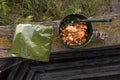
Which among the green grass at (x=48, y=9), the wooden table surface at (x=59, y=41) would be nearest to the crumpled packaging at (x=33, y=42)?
the wooden table surface at (x=59, y=41)

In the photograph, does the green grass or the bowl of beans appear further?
the green grass

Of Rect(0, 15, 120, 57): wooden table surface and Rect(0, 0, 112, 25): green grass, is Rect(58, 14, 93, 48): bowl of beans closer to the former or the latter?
Rect(0, 15, 120, 57): wooden table surface

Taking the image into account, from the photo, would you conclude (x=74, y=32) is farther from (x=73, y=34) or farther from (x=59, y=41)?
(x=59, y=41)

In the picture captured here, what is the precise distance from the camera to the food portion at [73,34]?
9.16 ft

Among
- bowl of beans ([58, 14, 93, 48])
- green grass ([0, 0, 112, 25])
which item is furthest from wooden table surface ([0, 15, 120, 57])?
green grass ([0, 0, 112, 25])

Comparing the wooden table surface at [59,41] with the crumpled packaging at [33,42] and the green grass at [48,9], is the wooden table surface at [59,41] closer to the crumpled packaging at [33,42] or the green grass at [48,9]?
the crumpled packaging at [33,42]

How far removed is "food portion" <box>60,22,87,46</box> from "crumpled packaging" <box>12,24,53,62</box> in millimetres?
104

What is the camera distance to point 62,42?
2785mm

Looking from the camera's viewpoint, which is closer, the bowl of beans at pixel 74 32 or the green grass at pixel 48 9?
the bowl of beans at pixel 74 32

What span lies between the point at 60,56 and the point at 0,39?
1.58ft

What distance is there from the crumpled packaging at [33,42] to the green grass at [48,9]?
5.62 ft

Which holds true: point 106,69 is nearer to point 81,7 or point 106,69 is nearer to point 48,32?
point 48,32

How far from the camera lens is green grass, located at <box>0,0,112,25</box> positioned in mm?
4590

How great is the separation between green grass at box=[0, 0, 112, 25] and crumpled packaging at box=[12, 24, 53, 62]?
67.5 inches
